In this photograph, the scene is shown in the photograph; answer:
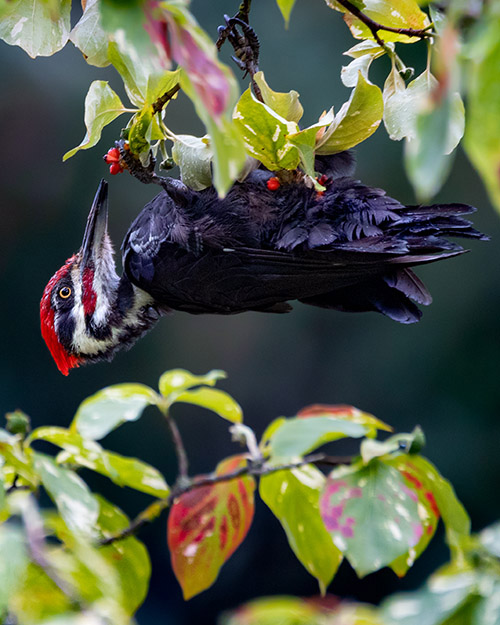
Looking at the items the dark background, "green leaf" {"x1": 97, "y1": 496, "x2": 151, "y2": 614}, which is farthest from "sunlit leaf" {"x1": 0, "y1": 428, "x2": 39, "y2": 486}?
the dark background

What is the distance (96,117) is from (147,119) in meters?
0.07

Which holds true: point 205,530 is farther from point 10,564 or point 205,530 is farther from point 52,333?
point 52,333

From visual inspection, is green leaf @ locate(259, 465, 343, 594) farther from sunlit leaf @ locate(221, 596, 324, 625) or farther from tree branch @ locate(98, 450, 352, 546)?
sunlit leaf @ locate(221, 596, 324, 625)

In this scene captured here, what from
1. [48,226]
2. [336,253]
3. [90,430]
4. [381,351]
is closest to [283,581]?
[381,351]

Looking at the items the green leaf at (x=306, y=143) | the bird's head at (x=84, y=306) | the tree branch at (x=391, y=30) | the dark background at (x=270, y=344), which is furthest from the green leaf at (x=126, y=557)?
the dark background at (x=270, y=344)

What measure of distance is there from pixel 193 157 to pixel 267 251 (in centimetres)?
31

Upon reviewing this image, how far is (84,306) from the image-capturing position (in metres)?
1.66

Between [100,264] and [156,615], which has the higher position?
[100,264]

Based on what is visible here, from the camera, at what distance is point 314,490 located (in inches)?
29.9

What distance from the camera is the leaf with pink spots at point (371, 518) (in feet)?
A: 2.01

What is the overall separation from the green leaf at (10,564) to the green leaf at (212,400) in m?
0.31

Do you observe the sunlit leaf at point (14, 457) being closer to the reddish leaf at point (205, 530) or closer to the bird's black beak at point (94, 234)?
the reddish leaf at point (205, 530)

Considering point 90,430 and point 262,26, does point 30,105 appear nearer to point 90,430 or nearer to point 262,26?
point 262,26

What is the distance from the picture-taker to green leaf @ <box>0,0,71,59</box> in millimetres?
903
